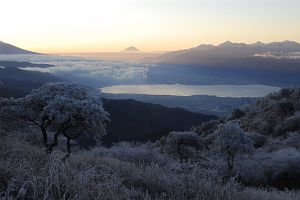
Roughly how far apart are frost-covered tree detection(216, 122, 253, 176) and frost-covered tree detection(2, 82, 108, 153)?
28.2ft

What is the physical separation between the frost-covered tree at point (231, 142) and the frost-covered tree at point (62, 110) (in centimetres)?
859

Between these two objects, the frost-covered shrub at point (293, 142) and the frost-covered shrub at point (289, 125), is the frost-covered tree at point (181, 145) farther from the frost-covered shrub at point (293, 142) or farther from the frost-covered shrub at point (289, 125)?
the frost-covered shrub at point (289, 125)

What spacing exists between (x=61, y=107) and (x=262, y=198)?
427 inches

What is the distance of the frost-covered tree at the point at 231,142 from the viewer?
24.1m

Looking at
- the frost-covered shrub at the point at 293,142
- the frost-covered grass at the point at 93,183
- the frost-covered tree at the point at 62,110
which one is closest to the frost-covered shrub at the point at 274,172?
the frost-covered tree at the point at 62,110

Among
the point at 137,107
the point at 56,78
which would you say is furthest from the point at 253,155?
the point at 56,78

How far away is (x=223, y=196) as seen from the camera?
20.7ft

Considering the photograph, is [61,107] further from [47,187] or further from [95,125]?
[47,187]

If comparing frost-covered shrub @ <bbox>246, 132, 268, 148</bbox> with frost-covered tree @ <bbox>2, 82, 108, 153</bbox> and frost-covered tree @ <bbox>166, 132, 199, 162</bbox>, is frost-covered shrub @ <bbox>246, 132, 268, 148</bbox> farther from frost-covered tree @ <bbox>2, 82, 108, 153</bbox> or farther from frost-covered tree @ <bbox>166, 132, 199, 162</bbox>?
frost-covered tree @ <bbox>2, 82, 108, 153</bbox>

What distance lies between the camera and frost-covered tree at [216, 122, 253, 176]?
24.1m

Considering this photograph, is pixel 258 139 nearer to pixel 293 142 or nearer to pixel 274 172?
pixel 293 142

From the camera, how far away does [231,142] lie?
2430 centimetres

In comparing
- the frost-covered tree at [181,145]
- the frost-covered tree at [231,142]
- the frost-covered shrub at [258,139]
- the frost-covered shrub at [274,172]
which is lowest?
the frost-covered shrub at [258,139]

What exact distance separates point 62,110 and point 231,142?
10862mm
